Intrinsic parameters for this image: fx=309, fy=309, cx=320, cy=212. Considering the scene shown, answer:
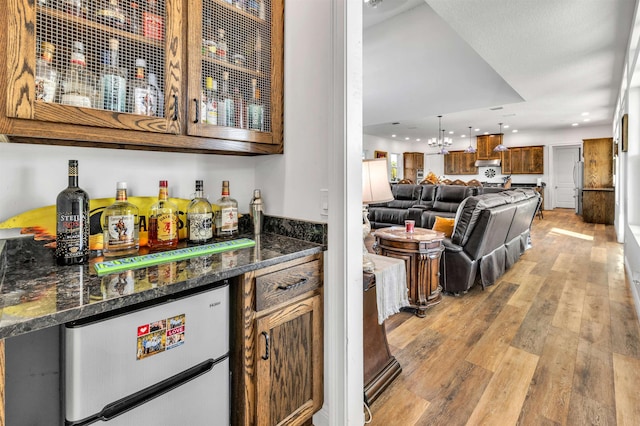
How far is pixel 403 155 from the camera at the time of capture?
520 inches

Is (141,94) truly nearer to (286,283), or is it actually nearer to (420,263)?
(286,283)

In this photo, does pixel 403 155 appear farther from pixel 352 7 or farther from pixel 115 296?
pixel 115 296

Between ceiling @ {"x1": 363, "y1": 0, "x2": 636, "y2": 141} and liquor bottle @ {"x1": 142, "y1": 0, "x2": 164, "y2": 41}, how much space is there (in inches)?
98.2

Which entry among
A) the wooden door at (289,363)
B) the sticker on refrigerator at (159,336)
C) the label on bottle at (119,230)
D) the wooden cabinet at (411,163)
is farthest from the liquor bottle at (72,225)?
the wooden cabinet at (411,163)

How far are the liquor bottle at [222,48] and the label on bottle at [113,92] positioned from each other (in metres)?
0.44

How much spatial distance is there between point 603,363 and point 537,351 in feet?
1.16

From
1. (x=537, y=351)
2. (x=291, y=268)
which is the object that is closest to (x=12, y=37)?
(x=291, y=268)

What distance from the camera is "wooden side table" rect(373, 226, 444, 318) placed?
2750 millimetres

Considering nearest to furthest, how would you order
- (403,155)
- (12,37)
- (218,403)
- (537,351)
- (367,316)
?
1. (12,37)
2. (218,403)
3. (367,316)
4. (537,351)
5. (403,155)

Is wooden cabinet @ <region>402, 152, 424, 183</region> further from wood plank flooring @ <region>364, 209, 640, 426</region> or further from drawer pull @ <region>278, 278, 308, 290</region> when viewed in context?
drawer pull @ <region>278, 278, 308, 290</region>

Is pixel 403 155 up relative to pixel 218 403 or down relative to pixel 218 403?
up

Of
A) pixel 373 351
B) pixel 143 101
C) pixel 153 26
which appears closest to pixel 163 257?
pixel 143 101

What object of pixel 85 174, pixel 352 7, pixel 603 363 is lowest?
pixel 603 363

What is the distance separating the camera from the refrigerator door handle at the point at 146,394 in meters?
0.80
